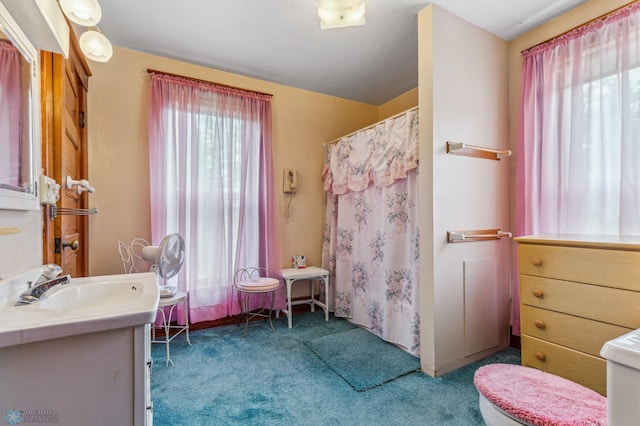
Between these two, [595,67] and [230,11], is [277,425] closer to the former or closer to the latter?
[230,11]

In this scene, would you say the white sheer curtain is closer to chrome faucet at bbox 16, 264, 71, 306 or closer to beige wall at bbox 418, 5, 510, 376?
beige wall at bbox 418, 5, 510, 376

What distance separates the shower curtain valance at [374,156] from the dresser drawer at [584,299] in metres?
1.12

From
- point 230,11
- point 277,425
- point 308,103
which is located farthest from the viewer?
point 308,103

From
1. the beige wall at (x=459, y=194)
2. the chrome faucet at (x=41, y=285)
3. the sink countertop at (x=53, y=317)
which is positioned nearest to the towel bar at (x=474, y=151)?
the beige wall at (x=459, y=194)

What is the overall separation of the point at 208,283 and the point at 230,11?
230cm

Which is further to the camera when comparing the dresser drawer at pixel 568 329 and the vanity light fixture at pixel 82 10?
the dresser drawer at pixel 568 329

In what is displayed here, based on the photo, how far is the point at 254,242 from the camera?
2.99 m

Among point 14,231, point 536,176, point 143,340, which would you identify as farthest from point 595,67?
point 14,231

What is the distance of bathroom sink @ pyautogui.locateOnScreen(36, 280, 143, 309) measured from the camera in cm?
115

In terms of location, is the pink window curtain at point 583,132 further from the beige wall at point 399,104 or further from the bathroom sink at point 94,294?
the bathroom sink at point 94,294

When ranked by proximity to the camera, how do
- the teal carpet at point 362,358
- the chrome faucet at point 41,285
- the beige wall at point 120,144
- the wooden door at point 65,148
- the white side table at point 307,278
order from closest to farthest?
1. the chrome faucet at point 41,285
2. the wooden door at point 65,148
3. the teal carpet at point 362,358
4. the beige wall at point 120,144
5. the white side table at point 307,278

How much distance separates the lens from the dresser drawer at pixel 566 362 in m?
1.37

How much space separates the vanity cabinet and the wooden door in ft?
2.98

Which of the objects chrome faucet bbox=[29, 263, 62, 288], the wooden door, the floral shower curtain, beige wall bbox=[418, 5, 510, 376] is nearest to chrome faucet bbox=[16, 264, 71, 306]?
chrome faucet bbox=[29, 263, 62, 288]
